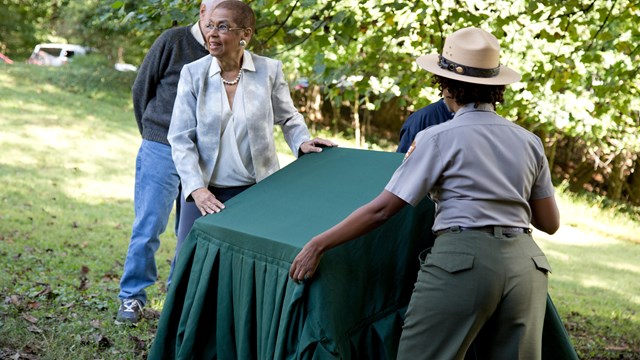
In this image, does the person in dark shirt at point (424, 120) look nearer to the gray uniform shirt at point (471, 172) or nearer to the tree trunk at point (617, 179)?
the gray uniform shirt at point (471, 172)

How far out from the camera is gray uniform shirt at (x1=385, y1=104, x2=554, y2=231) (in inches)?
107

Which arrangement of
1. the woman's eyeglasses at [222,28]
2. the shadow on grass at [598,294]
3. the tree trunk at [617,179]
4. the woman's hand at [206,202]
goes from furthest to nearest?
the tree trunk at [617,179] < the shadow on grass at [598,294] < the woman's eyeglasses at [222,28] < the woman's hand at [206,202]

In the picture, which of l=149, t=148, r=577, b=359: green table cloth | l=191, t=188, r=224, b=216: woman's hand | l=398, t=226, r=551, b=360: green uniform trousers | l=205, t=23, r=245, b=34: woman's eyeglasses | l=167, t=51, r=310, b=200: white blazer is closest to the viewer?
l=398, t=226, r=551, b=360: green uniform trousers

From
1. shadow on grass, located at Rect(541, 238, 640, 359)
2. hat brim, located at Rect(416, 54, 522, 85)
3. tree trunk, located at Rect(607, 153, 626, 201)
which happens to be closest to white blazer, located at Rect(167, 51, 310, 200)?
hat brim, located at Rect(416, 54, 522, 85)

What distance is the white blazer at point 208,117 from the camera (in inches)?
154

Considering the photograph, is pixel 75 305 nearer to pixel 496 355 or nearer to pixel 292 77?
pixel 496 355

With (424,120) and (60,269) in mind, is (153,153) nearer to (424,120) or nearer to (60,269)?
(424,120)

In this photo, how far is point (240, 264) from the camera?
332 cm

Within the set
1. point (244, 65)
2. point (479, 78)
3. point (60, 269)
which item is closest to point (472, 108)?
point (479, 78)

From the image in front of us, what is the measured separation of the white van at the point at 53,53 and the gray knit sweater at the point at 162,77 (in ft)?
81.6

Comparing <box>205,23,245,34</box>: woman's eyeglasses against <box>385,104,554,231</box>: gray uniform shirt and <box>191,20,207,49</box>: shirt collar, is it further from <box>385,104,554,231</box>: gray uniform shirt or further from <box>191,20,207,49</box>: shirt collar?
<box>385,104,554,231</box>: gray uniform shirt

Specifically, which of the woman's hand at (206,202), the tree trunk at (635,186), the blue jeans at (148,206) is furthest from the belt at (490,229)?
the tree trunk at (635,186)

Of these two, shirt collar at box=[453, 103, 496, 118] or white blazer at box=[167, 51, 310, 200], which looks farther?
white blazer at box=[167, 51, 310, 200]

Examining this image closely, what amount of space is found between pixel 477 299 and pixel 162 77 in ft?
8.99
